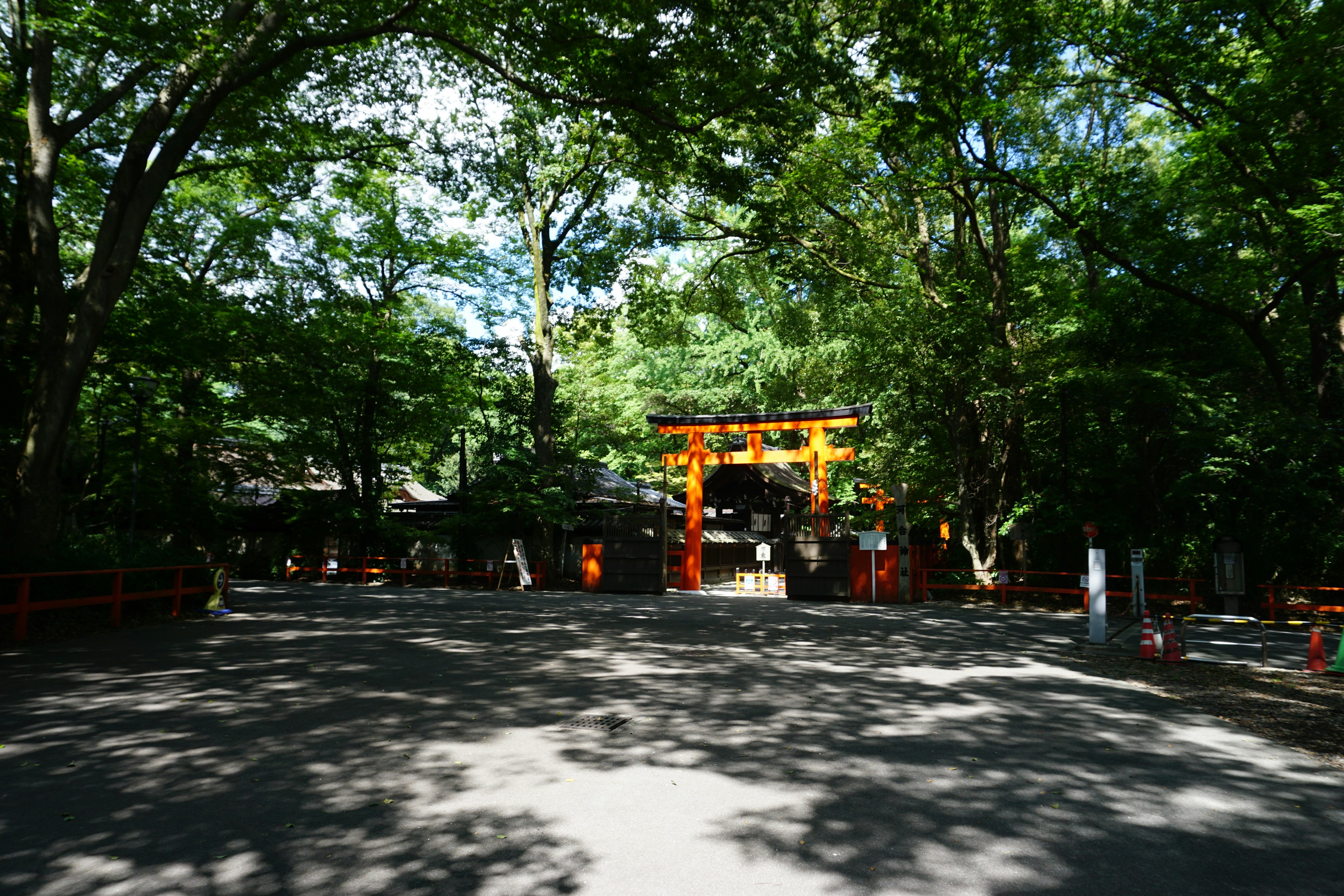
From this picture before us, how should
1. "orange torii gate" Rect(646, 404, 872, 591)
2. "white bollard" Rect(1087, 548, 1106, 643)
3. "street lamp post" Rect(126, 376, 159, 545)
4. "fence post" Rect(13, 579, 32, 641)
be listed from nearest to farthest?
1. "fence post" Rect(13, 579, 32, 641)
2. "white bollard" Rect(1087, 548, 1106, 643)
3. "street lamp post" Rect(126, 376, 159, 545)
4. "orange torii gate" Rect(646, 404, 872, 591)

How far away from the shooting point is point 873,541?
1947 cm

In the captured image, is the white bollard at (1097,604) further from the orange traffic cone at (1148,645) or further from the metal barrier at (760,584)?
the metal barrier at (760,584)

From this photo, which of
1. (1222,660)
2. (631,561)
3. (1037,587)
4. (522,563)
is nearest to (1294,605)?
(1037,587)

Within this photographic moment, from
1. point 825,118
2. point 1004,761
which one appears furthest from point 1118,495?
point 1004,761

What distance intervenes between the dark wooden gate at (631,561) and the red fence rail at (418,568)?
3388 millimetres

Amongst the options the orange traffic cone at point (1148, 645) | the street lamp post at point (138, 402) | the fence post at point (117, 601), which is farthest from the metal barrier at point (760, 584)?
the fence post at point (117, 601)

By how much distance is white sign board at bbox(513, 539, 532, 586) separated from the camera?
80.0 feet

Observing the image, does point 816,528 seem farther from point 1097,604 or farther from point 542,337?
point 542,337

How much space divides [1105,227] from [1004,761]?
1479 cm

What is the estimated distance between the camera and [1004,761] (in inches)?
216

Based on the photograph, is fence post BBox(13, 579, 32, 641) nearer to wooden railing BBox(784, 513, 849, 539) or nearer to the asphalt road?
the asphalt road

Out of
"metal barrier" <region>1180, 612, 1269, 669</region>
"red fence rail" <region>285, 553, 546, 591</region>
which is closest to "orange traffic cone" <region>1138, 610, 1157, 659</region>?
"metal barrier" <region>1180, 612, 1269, 669</region>

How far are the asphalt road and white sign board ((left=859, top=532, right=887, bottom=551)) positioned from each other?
32.1 ft

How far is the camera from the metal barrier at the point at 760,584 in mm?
24172
